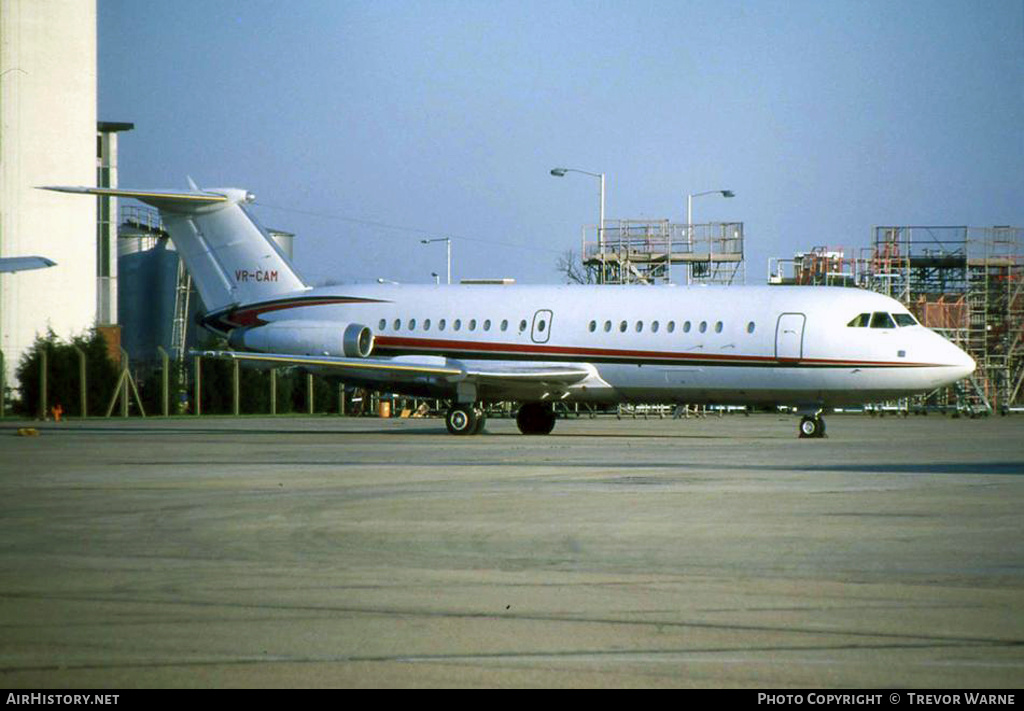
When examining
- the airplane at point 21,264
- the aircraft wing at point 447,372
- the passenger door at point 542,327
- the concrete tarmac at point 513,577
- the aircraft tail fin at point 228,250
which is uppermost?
the aircraft tail fin at point 228,250

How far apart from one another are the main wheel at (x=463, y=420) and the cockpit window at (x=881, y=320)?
360 inches

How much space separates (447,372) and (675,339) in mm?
5297

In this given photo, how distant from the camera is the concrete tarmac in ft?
22.7

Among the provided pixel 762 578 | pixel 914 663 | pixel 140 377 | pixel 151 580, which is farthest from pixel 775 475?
pixel 140 377

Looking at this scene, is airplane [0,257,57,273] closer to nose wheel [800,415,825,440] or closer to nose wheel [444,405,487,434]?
nose wheel [444,405,487,434]

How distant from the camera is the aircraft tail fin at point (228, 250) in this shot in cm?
3791

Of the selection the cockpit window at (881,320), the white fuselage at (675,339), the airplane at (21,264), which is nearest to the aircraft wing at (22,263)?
the airplane at (21,264)

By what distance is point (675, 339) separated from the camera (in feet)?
107

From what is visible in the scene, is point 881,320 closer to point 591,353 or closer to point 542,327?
point 591,353

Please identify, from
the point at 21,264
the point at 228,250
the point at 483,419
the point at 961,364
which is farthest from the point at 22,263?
the point at 961,364

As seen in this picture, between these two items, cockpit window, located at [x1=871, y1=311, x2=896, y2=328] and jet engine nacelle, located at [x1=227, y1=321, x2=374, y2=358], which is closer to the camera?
cockpit window, located at [x1=871, y1=311, x2=896, y2=328]

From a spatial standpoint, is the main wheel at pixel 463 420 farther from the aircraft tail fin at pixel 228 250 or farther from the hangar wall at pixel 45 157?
the hangar wall at pixel 45 157

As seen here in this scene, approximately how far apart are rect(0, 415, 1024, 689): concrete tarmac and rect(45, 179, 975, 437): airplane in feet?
38.4

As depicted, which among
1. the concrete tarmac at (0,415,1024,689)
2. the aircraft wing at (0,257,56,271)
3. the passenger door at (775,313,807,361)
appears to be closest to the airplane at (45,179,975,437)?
the passenger door at (775,313,807,361)
